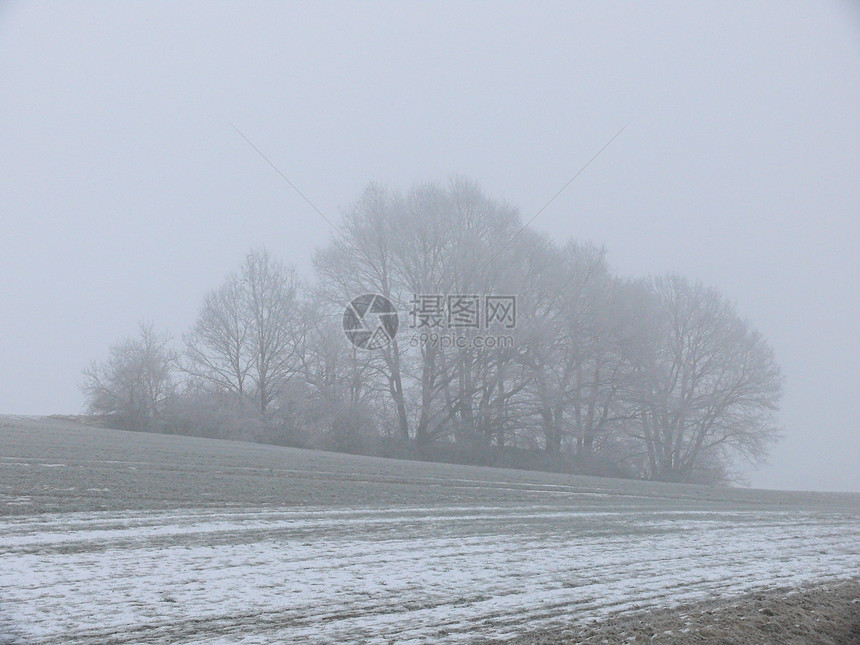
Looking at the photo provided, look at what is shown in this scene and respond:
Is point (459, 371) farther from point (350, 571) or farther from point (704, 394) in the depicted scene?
point (350, 571)

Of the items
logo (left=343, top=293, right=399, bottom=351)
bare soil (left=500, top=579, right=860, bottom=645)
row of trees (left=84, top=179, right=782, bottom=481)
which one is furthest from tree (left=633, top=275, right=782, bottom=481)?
bare soil (left=500, top=579, right=860, bottom=645)

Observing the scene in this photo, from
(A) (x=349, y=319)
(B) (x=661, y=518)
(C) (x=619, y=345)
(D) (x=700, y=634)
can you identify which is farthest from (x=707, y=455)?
(D) (x=700, y=634)

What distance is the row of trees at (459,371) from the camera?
3872 cm

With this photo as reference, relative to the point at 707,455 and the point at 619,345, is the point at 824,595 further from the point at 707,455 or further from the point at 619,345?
the point at 707,455

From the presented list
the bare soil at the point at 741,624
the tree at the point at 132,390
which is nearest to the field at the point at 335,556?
the bare soil at the point at 741,624

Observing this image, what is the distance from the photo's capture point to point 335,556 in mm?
8648

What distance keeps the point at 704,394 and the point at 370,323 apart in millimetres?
21137

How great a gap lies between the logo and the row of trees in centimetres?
44

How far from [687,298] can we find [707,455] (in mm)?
9828

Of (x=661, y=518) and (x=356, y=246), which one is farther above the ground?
(x=356, y=246)

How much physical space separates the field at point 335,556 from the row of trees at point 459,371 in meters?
22.2

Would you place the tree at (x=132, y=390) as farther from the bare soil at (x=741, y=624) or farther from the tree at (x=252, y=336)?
the bare soil at (x=741, y=624)

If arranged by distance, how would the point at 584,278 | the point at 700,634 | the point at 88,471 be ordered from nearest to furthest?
1. the point at 700,634
2. the point at 88,471
3. the point at 584,278

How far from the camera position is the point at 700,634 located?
6.59 metres
